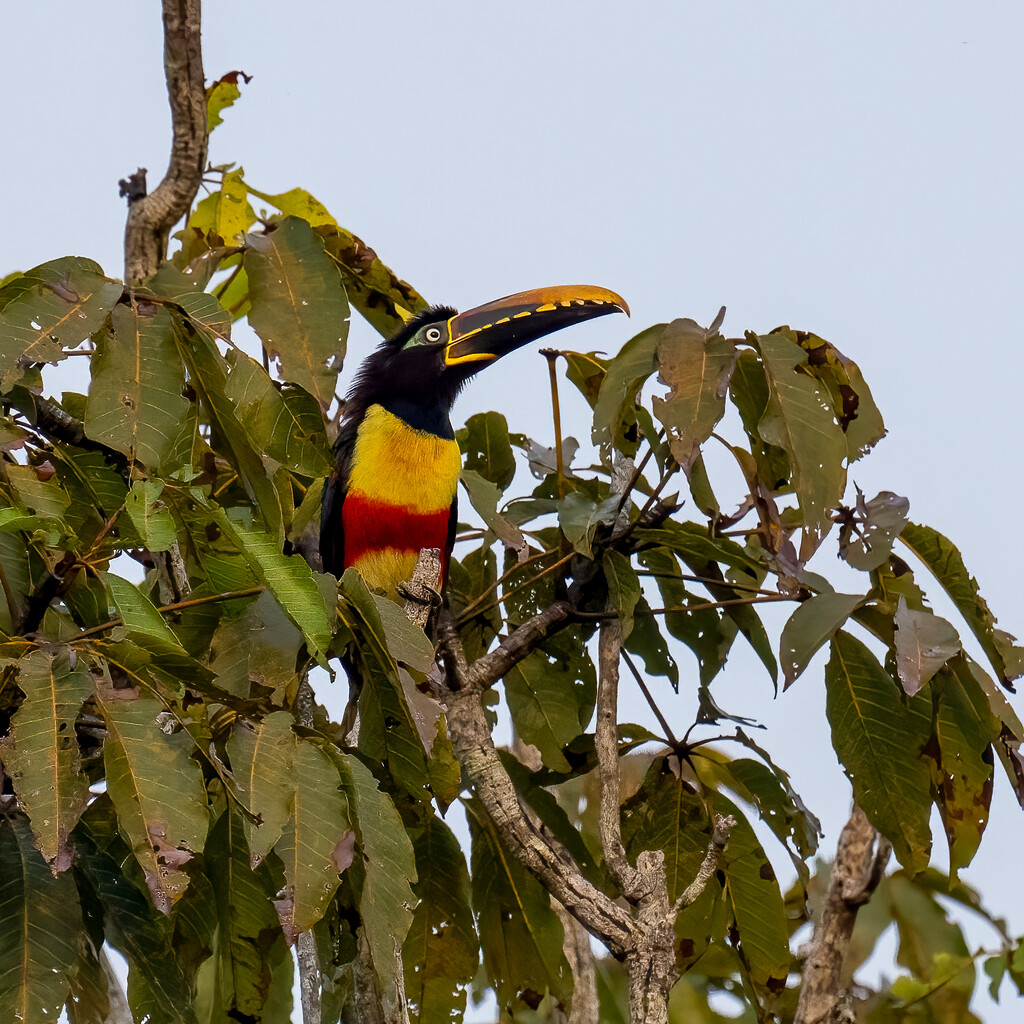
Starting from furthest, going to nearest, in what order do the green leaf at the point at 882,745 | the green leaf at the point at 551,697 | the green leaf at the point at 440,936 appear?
the green leaf at the point at 551,697
the green leaf at the point at 440,936
the green leaf at the point at 882,745

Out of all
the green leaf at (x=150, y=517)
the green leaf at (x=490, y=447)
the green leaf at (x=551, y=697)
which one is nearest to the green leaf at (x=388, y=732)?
the green leaf at (x=150, y=517)

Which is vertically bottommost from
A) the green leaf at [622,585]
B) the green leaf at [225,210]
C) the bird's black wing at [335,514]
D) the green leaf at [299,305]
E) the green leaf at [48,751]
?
the green leaf at [48,751]

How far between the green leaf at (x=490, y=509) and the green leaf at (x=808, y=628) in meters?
0.66

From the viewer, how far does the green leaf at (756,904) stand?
9.46ft

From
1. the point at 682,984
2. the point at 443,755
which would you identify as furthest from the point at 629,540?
the point at 682,984

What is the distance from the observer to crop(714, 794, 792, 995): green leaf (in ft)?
9.46

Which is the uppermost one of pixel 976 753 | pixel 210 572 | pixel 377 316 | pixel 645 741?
pixel 377 316

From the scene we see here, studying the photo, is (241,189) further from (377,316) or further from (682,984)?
(682,984)

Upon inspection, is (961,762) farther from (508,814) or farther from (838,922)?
(838,922)

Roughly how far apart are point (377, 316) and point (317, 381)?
0.98 m

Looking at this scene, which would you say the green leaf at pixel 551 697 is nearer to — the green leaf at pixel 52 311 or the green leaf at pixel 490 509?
the green leaf at pixel 490 509

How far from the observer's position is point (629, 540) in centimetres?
285

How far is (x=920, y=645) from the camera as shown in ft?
7.23

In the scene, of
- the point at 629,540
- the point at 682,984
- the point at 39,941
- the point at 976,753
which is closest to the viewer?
the point at 39,941
